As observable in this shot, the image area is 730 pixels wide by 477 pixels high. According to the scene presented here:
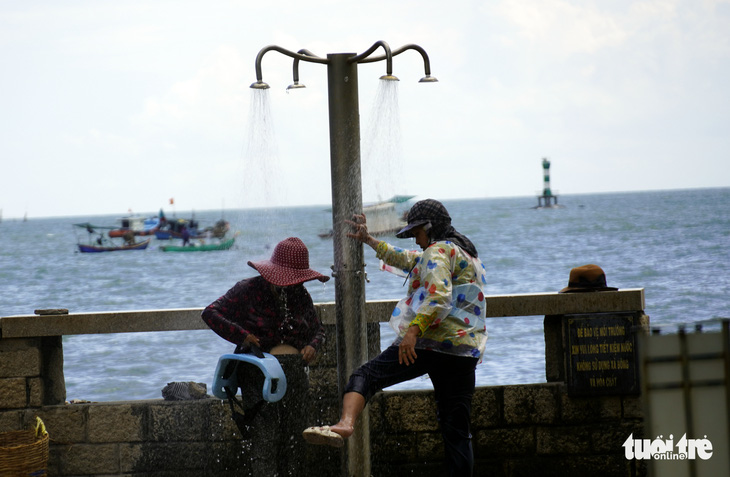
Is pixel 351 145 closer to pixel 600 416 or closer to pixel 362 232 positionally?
pixel 362 232

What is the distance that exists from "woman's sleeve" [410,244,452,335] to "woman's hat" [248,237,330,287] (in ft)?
2.25

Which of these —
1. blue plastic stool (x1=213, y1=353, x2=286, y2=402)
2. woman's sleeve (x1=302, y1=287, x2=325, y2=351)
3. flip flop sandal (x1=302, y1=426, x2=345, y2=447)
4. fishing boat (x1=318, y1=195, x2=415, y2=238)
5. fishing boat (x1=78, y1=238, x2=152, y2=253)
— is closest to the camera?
flip flop sandal (x1=302, y1=426, x2=345, y2=447)

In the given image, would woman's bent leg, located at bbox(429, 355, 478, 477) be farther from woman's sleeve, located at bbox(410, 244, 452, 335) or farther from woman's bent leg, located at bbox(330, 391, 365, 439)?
woman's bent leg, located at bbox(330, 391, 365, 439)

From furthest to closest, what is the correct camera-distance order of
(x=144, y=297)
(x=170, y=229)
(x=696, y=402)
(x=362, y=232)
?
(x=170, y=229), (x=144, y=297), (x=362, y=232), (x=696, y=402)

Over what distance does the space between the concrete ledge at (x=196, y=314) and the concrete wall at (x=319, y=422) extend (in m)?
0.01

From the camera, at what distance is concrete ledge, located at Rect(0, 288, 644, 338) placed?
5.82m

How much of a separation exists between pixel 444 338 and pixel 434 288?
0.32 metres

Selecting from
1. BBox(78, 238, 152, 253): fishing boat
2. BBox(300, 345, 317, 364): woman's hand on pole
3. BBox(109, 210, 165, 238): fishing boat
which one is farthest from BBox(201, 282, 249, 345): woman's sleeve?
BBox(109, 210, 165, 238): fishing boat

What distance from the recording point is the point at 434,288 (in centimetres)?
462

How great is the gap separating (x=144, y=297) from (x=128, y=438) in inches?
1845

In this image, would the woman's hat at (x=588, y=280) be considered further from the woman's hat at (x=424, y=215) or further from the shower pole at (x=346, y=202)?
the shower pole at (x=346, y=202)

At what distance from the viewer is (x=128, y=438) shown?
5887 millimetres

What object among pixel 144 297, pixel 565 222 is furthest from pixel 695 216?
pixel 144 297

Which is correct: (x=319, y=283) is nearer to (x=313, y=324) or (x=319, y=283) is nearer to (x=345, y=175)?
(x=313, y=324)
